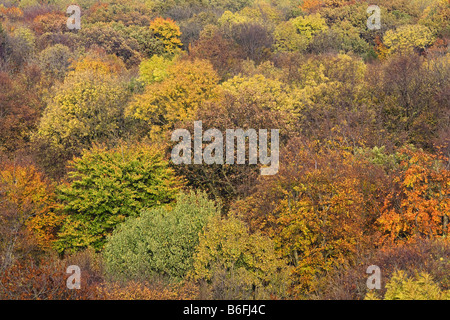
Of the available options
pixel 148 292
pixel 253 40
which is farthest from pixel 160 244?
pixel 253 40

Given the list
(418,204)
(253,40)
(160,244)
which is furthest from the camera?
(253,40)

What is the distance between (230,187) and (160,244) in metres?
9.93

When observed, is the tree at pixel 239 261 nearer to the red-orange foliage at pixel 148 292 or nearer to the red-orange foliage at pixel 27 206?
the red-orange foliage at pixel 148 292

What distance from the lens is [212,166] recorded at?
3472 centimetres

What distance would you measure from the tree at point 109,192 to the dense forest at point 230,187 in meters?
0.13

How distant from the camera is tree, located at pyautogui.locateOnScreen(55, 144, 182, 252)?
32.4 meters

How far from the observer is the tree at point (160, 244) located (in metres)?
25.4

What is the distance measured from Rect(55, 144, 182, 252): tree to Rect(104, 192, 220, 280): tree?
196 inches

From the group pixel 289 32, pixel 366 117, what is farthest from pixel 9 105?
pixel 289 32

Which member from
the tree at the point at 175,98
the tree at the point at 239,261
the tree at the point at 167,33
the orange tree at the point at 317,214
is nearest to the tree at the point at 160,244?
the tree at the point at 239,261

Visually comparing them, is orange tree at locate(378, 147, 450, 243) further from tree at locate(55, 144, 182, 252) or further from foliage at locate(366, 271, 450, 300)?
tree at locate(55, 144, 182, 252)

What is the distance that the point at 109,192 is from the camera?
106 ft

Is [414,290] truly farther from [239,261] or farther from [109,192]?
[109,192]

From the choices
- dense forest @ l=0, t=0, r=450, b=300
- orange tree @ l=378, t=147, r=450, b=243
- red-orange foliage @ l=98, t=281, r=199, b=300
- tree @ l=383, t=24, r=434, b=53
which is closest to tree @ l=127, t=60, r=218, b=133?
dense forest @ l=0, t=0, r=450, b=300
